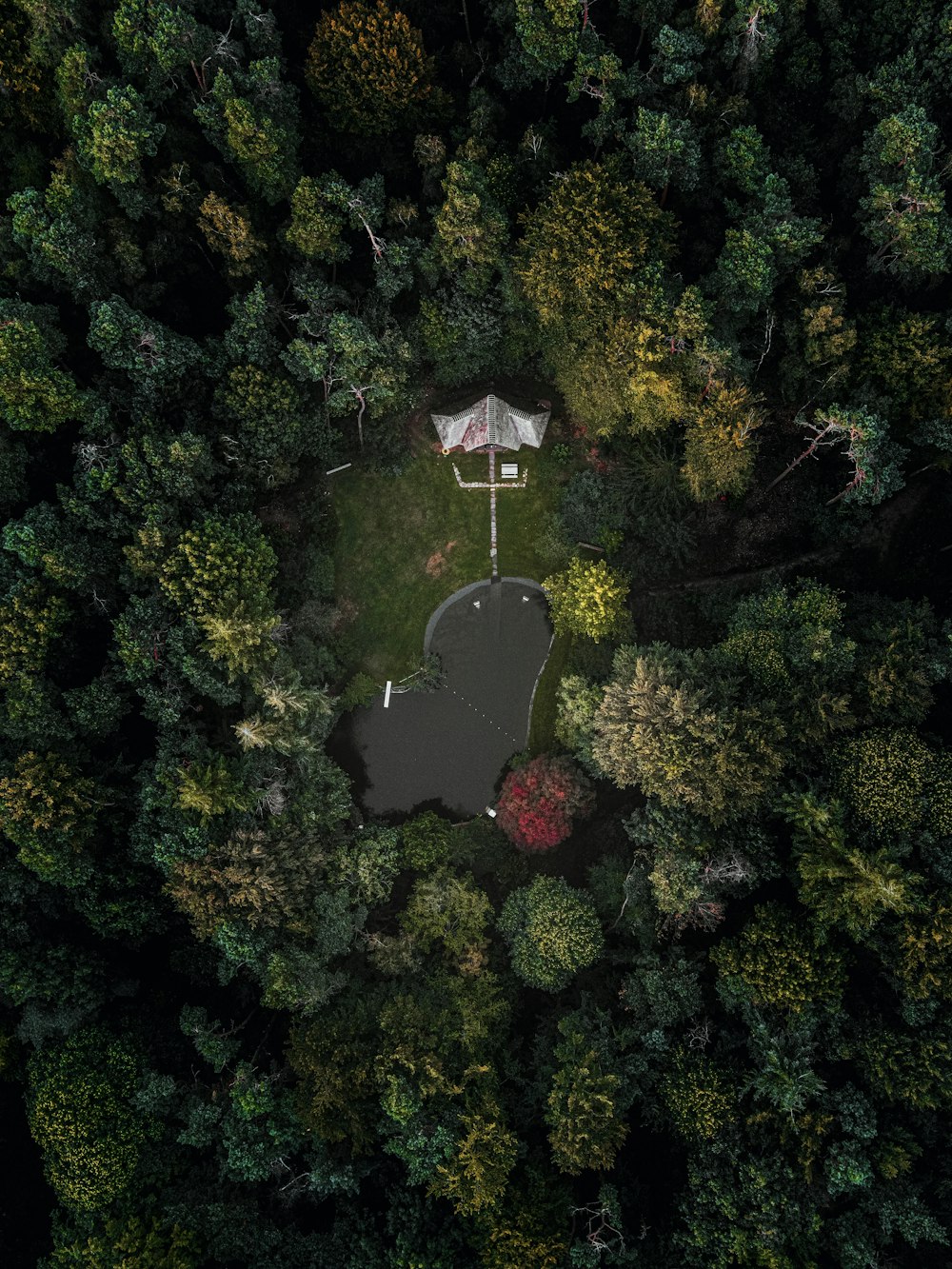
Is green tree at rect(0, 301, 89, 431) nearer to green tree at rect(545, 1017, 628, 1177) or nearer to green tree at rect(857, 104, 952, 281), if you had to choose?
green tree at rect(545, 1017, 628, 1177)

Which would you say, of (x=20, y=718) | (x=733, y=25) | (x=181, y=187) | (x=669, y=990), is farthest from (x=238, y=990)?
(x=733, y=25)

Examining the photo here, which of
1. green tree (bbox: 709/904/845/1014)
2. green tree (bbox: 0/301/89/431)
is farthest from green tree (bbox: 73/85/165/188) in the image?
green tree (bbox: 709/904/845/1014)

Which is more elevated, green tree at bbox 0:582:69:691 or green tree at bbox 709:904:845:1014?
green tree at bbox 0:582:69:691

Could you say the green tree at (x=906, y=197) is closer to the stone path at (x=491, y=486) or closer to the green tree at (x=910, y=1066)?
the stone path at (x=491, y=486)

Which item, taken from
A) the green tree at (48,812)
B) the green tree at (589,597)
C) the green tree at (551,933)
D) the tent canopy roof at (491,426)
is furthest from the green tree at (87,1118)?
the tent canopy roof at (491,426)

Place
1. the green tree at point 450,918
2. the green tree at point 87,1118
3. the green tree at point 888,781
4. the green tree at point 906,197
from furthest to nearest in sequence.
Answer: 1. the green tree at point 450,918
2. the green tree at point 906,197
3. the green tree at point 87,1118
4. the green tree at point 888,781

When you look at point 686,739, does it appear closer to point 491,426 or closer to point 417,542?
point 417,542
